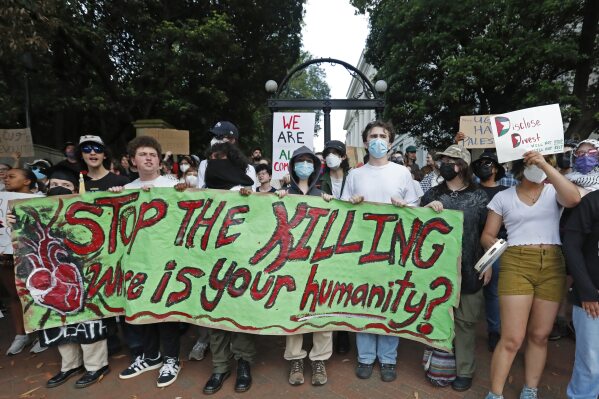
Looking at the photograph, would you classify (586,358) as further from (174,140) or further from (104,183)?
(174,140)

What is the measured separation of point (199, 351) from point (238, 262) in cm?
115

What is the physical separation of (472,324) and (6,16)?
21.7 feet

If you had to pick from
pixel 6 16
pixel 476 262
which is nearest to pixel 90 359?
pixel 476 262

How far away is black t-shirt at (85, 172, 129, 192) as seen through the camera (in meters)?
3.23

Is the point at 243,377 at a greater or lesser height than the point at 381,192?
lesser

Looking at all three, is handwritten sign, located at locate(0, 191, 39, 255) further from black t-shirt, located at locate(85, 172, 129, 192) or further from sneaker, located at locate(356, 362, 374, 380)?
sneaker, located at locate(356, 362, 374, 380)

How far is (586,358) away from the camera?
2.31 m

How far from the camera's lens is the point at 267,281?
9.70ft

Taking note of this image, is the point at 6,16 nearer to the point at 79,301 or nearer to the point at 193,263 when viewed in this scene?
the point at 79,301

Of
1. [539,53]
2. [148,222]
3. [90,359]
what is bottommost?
[90,359]

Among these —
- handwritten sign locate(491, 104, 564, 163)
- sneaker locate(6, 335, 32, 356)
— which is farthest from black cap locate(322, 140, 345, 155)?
sneaker locate(6, 335, 32, 356)

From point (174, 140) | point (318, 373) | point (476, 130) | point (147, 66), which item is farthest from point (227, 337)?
point (147, 66)

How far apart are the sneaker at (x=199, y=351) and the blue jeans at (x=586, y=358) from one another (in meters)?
2.94

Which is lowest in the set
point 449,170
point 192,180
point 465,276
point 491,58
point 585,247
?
point 465,276
